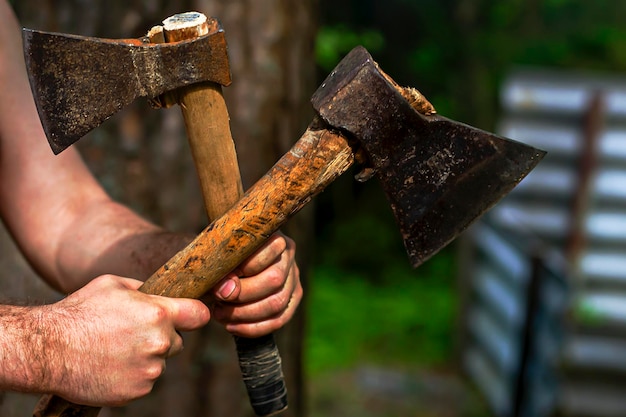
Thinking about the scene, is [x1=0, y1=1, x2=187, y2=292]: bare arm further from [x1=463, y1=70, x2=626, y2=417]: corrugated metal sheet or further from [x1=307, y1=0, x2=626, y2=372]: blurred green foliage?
[x1=307, y1=0, x2=626, y2=372]: blurred green foliage

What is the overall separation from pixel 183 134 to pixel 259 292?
1376mm

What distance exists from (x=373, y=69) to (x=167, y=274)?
67cm

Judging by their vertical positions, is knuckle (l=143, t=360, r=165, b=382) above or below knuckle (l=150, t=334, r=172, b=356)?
below

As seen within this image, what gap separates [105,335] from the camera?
1680mm

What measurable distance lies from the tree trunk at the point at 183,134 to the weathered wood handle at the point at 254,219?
1325 mm

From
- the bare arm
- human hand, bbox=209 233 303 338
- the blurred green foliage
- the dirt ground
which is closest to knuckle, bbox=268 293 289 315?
human hand, bbox=209 233 303 338

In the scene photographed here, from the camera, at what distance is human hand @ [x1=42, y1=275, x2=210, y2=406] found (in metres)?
1.67

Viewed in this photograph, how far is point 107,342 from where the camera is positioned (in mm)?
1685

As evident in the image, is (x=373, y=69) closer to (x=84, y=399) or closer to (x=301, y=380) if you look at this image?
(x=84, y=399)

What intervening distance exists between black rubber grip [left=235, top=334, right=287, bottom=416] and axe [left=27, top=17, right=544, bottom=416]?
0.27 meters

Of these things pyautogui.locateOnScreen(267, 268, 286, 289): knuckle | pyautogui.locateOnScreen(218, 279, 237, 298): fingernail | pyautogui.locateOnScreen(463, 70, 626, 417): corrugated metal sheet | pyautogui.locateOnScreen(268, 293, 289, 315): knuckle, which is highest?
pyautogui.locateOnScreen(218, 279, 237, 298): fingernail

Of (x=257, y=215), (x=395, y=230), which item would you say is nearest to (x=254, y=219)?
(x=257, y=215)

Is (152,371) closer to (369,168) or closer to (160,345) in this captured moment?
(160,345)

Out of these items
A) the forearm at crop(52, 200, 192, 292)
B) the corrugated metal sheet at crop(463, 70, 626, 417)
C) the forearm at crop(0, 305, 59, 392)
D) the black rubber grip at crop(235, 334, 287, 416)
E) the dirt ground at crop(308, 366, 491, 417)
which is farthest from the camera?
the dirt ground at crop(308, 366, 491, 417)
